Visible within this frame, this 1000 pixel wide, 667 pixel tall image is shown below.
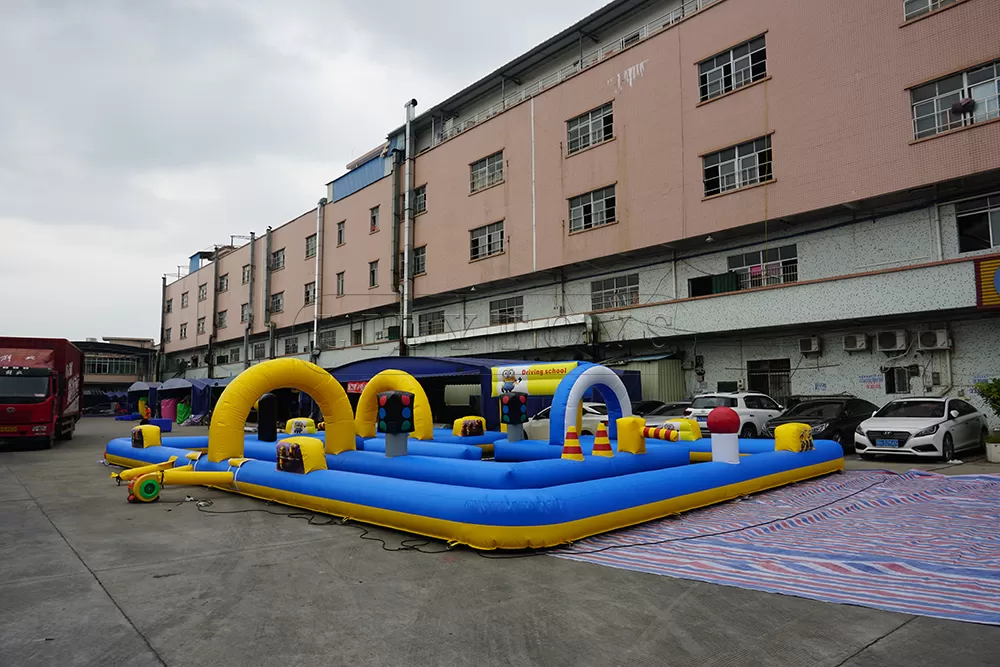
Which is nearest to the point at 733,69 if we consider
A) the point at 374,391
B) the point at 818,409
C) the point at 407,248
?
the point at 818,409

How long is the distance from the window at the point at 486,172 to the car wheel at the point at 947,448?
20.7m

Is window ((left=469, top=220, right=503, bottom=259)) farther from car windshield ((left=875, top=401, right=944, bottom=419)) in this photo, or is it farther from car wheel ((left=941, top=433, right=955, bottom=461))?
car wheel ((left=941, top=433, right=955, bottom=461))

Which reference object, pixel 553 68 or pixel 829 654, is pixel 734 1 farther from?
pixel 829 654

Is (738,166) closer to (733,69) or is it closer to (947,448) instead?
(733,69)

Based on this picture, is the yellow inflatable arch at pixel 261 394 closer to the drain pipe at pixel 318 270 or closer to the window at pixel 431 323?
the window at pixel 431 323

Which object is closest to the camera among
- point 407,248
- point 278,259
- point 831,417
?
point 831,417

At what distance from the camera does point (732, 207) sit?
69.8 ft

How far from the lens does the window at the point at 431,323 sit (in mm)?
34531

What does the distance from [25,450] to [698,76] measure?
86.1 ft

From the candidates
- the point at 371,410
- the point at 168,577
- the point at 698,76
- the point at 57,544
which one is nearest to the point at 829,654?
the point at 168,577

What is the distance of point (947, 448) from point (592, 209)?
15082 mm

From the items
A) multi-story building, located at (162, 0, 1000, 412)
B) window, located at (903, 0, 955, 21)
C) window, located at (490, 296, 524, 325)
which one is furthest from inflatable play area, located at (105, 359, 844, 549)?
window, located at (490, 296, 524, 325)

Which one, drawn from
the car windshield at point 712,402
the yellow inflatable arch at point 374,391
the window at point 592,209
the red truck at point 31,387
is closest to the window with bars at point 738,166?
the window at point 592,209

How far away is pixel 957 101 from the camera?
17125 millimetres
